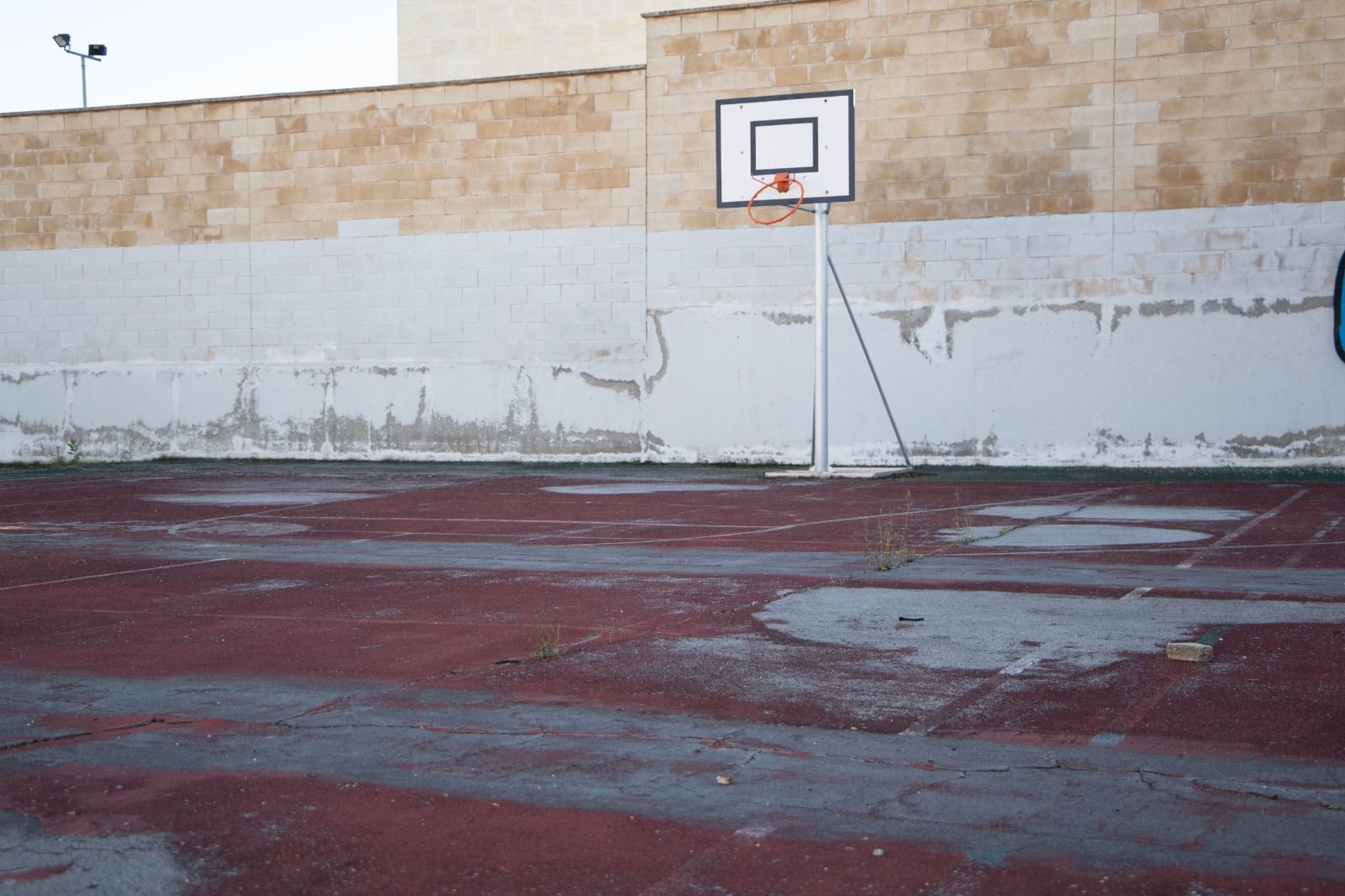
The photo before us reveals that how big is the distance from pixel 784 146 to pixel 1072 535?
30.2 ft

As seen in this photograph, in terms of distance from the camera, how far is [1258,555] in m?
10.4

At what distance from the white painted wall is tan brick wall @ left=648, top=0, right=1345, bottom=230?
469 mm

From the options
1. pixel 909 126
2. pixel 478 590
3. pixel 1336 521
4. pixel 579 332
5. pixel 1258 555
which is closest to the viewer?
pixel 478 590

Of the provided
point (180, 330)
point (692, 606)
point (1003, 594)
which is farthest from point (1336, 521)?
point (180, 330)

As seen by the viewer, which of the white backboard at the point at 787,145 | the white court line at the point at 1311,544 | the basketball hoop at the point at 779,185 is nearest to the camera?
the white court line at the point at 1311,544

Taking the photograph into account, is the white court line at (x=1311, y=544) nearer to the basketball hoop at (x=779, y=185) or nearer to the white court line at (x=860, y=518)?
the white court line at (x=860, y=518)

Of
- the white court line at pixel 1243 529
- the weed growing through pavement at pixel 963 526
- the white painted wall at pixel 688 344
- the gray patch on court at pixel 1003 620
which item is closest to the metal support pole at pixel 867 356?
the white painted wall at pixel 688 344

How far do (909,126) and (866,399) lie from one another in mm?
4112

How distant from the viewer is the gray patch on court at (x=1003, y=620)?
22.8 feet

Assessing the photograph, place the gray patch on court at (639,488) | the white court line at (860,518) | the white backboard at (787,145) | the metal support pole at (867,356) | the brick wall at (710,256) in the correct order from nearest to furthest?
the white court line at (860,518), the gray patch on court at (639,488), the white backboard at (787,145), the brick wall at (710,256), the metal support pole at (867,356)

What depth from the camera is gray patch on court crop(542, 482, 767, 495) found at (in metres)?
17.7

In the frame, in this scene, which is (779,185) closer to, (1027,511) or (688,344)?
(688,344)

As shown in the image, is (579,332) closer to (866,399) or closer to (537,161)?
(537,161)

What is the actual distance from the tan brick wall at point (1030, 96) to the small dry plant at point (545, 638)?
46.3 ft
